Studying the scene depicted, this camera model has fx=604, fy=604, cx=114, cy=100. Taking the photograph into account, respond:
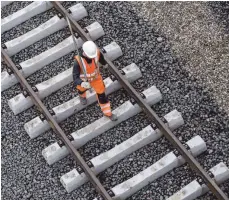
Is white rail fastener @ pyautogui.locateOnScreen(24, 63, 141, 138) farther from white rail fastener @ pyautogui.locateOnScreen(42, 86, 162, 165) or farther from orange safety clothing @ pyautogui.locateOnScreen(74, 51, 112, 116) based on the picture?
white rail fastener @ pyautogui.locateOnScreen(42, 86, 162, 165)

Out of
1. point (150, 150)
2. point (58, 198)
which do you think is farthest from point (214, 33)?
point (58, 198)

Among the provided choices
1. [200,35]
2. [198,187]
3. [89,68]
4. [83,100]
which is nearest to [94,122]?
[83,100]

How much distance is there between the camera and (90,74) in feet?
29.7

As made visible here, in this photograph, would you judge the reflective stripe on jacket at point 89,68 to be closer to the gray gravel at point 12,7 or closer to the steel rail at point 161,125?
the steel rail at point 161,125

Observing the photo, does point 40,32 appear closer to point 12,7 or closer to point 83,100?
point 12,7

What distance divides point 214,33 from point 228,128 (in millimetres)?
1866

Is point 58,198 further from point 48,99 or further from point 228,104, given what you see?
point 228,104

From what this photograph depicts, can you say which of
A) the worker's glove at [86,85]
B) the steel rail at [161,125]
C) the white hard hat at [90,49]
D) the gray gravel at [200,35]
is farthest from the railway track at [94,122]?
the white hard hat at [90,49]

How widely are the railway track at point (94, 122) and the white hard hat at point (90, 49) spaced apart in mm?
1081

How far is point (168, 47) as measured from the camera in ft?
34.2

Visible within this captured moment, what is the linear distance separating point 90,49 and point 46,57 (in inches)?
64.8

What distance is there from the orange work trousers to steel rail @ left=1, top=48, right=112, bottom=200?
0.64 m

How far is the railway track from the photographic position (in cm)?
902

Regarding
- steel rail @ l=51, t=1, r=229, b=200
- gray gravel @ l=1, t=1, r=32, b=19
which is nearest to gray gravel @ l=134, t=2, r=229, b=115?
steel rail @ l=51, t=1, r=229, b=200
